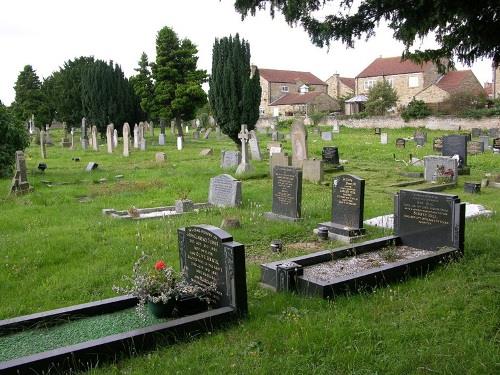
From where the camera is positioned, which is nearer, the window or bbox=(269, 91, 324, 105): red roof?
the window

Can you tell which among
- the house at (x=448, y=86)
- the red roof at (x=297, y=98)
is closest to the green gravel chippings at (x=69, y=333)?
the house at (x=448, y=86)

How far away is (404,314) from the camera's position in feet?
16.8

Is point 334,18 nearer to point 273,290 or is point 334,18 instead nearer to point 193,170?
point 273,290

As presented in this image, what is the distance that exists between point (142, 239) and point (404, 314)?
16.5 ft

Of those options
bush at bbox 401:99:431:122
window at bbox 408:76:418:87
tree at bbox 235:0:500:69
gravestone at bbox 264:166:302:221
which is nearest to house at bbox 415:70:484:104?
window at bbox 408:76:418:87

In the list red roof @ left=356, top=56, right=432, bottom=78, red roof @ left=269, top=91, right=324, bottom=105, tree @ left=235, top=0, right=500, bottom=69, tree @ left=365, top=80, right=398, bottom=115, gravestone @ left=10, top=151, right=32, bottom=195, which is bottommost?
gravestone @ left=10, top=151, right=32, bottom=195

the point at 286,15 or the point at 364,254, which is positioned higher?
the point at 286,15

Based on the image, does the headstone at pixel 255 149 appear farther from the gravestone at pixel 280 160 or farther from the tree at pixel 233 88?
the gravestone at pixel 280 160

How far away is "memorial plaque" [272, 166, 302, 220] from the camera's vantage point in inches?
406

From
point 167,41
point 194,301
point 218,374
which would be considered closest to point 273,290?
point 194,301

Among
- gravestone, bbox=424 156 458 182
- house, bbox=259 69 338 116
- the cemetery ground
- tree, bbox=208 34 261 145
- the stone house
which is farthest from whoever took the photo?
the stone house

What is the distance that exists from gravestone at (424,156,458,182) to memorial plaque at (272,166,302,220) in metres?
6.87

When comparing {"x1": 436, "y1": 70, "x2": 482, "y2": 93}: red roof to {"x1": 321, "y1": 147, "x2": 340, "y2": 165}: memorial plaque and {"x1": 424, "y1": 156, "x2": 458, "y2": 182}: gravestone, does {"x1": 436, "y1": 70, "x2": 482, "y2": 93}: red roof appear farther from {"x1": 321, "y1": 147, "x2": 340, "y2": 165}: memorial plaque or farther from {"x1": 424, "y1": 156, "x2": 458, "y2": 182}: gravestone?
{"x1": 424, "y1": 156, "x2": 458, "y2": 182}: gravestone

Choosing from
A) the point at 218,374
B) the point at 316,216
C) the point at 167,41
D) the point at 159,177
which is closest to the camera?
the point at 218,374
